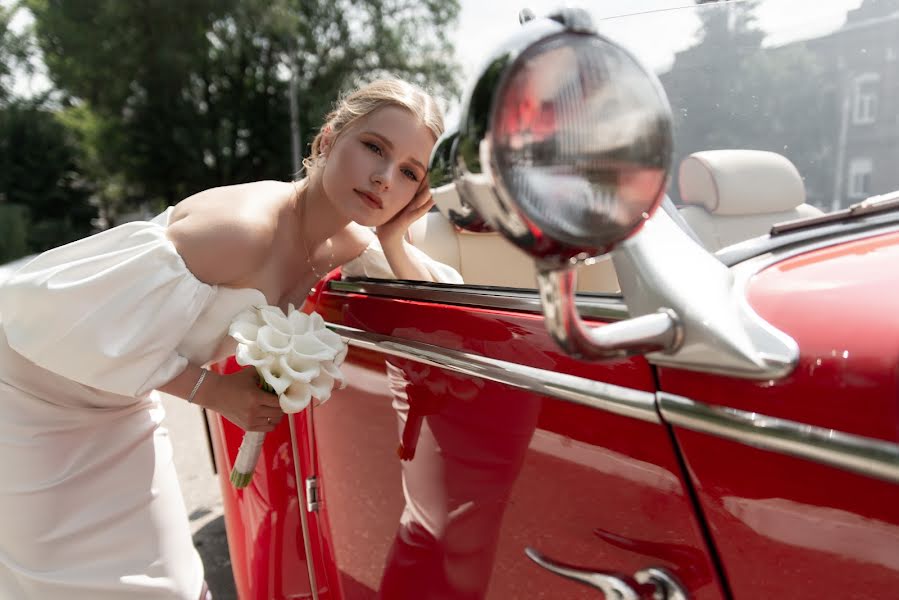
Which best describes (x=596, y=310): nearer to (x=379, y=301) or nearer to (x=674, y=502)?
(x=674, y=502)

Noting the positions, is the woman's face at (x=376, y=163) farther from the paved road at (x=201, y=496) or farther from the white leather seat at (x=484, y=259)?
the paved road at (x=201, y=496)

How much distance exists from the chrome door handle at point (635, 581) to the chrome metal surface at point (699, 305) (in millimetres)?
255

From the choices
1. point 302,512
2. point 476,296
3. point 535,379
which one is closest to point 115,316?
point 302,512

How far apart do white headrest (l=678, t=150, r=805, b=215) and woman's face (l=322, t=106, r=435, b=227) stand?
2.04ft

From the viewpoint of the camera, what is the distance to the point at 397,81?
187 cm

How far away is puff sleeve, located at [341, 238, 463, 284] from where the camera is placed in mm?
1881

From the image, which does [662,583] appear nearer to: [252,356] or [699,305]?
[699,305]

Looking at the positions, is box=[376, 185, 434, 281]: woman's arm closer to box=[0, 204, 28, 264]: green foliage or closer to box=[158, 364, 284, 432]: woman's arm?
box=[158, 364, 284, 432]: woman's arm

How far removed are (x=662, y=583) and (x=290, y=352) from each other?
78 centimetres

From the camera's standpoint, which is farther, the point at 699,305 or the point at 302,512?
the point at 302,512

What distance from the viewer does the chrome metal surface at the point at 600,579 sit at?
0.89 m

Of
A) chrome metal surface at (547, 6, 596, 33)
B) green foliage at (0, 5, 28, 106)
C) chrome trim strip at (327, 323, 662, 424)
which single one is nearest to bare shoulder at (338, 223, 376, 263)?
chrome trim strip at (327, 323, 662, 424)

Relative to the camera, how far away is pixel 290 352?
4.45 feet

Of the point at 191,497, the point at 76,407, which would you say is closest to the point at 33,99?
the point at 191,497
